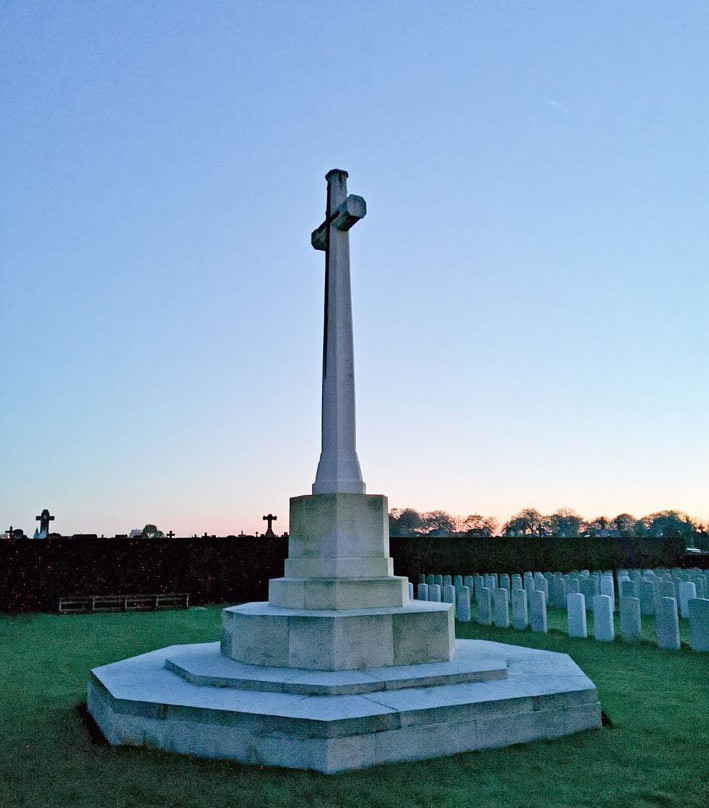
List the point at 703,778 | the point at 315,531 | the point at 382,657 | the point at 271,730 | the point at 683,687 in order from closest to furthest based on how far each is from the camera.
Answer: the point at 703,778
the point at 271,730
the point at 382,657
the point at 683,687
the point at 315,531

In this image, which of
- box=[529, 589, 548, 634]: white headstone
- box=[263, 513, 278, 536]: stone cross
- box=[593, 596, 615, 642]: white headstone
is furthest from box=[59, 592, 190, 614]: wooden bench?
box=[593, 596, 615, 642]: white headstone

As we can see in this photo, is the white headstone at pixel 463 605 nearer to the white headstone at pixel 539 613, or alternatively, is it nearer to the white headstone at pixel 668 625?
the white headstone at pixel 539 613

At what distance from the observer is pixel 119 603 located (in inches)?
559

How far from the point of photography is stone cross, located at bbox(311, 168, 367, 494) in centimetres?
652

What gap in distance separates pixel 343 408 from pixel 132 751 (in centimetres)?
360

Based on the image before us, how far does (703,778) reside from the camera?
359 cm

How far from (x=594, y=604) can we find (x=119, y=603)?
10312mm

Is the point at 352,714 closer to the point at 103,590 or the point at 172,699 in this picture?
the point at 172,699

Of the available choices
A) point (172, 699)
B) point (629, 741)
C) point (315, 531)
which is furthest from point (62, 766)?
point (629, 741)

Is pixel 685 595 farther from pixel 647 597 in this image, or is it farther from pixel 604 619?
pixel 604 619

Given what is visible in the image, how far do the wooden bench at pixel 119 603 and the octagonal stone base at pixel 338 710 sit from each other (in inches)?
368

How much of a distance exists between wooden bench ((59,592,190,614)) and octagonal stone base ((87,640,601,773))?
935cm

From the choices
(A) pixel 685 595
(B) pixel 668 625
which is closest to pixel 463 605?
(B) pixel 668 625

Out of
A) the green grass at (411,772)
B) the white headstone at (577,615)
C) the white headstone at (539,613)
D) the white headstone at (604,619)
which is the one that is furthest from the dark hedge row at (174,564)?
the green grass at (411,772)
